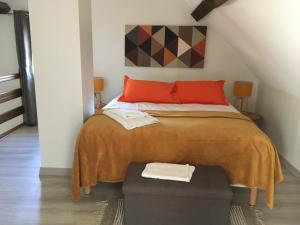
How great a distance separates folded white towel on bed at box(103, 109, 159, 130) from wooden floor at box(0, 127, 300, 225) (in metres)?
0.63

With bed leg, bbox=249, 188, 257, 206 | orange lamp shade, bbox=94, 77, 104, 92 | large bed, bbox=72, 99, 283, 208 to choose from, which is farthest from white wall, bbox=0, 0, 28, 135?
bed leg, bbox=249, 188, 257, 206

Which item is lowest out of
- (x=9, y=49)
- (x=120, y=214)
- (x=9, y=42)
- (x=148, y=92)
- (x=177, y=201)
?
(x=120, y=214)

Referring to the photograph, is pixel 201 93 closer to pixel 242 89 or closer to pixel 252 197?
pixel 242 89

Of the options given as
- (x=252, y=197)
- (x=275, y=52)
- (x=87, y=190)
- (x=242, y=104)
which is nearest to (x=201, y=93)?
A: (x=242, y=104)

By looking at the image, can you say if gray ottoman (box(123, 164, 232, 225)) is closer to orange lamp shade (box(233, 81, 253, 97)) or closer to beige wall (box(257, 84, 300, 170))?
beige wall (box(257, 84, 300, 170))

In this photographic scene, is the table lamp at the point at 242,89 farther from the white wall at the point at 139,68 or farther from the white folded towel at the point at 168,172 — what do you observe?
the white folded towel at the point at 168,172

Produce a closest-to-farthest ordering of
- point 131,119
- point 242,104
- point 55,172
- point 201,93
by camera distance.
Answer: point 131,119 < point 55,172 < point 201,93 < point 242,104

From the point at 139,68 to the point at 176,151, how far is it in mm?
2116

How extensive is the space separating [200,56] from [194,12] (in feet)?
2.30

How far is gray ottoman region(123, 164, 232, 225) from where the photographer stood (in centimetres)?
175

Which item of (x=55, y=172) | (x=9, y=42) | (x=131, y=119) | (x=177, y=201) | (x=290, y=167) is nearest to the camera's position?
(x=177, y=201)

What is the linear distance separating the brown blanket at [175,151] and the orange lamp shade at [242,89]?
5.17 feet

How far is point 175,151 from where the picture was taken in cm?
217

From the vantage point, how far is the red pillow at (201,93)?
342cm
